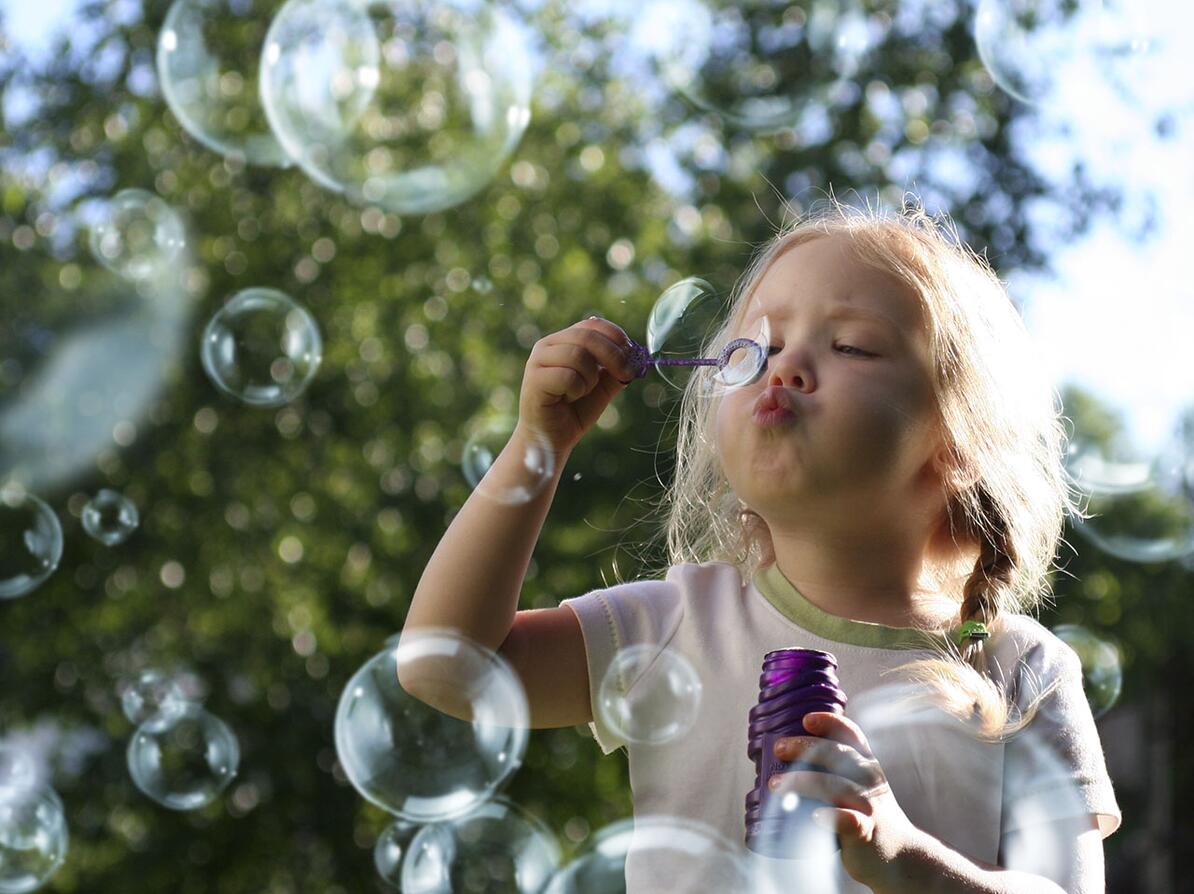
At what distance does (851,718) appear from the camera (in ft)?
4.73

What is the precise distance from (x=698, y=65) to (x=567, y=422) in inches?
237

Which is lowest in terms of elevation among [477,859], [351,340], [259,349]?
[351,340]

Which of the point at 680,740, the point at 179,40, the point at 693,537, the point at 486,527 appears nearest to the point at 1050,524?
the point at 693,537

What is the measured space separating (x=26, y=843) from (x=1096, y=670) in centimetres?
249

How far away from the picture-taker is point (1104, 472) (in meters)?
3.55

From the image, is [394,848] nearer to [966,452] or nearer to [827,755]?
[966,452]

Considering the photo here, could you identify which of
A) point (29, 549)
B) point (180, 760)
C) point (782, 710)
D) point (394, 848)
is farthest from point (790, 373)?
point (29, 549)

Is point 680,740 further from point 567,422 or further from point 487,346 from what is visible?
point 487,346

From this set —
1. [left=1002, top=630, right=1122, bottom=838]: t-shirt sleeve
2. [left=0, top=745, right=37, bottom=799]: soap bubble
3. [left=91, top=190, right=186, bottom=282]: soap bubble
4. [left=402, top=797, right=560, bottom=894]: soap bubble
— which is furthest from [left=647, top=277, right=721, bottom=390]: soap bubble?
[left=91, top=190, right=186, bottom=282]: soap bubble

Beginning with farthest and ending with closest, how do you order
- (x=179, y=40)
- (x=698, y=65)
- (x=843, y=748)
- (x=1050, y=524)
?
(x=698, y=65)
(x=179, y=40)
(x=1050, y=524)
(x=843, y=748)

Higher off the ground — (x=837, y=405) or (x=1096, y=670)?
(x=837, y=405)

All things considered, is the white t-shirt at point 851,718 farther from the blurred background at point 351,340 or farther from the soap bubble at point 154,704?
the blurred background at point 351,340

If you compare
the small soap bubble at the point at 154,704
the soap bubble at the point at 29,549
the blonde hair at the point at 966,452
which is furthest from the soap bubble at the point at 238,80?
the blonde hair at the point at 966,452

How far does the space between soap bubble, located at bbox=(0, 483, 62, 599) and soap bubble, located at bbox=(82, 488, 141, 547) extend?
101 millimetres
